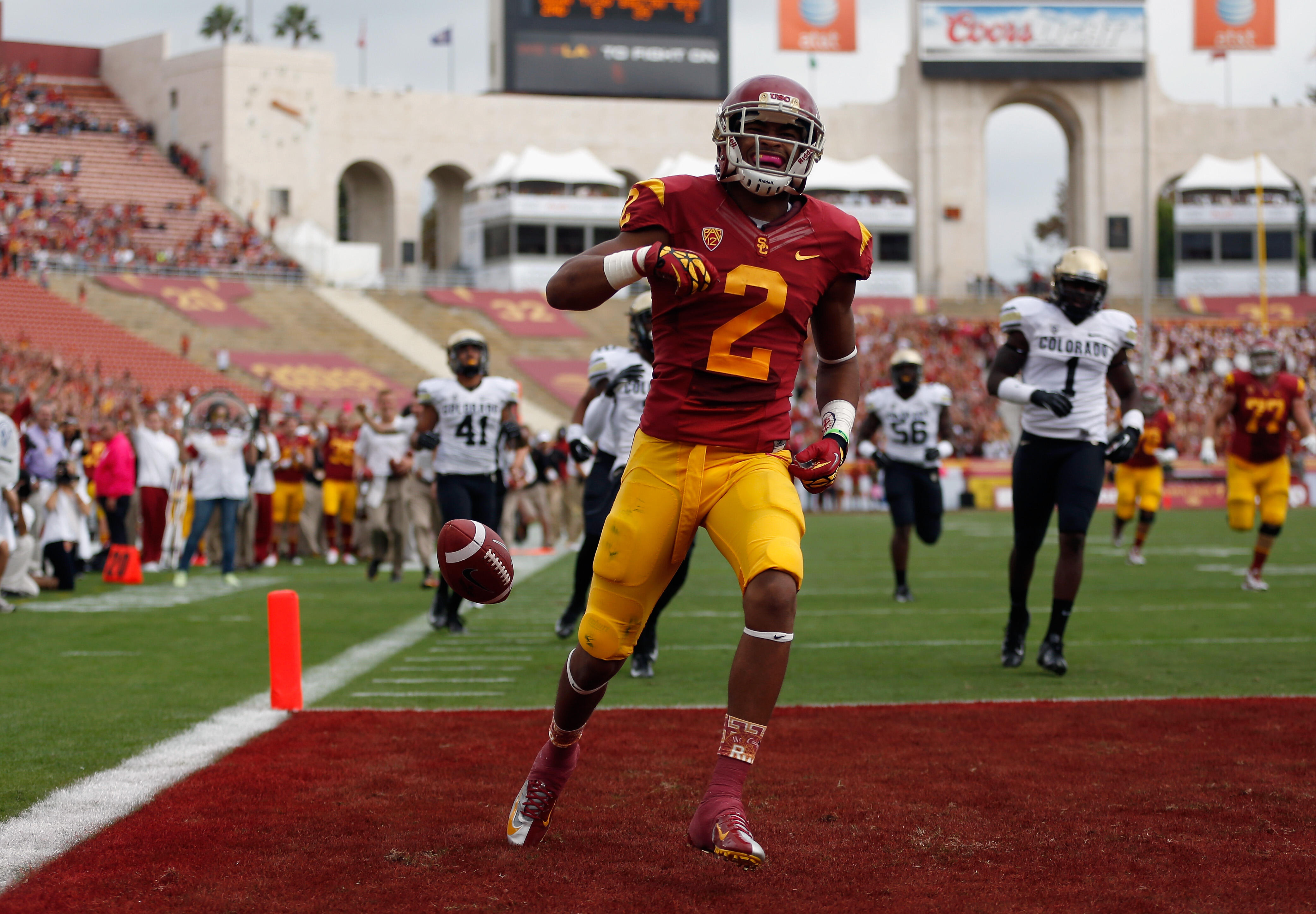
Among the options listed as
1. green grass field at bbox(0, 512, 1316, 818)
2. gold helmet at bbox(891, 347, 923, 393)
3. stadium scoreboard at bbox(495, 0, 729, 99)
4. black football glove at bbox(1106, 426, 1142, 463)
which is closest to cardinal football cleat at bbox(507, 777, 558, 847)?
green grass field at bbox(0, 512, 1316, 818)

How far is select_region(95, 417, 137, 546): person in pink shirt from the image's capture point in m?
14.0

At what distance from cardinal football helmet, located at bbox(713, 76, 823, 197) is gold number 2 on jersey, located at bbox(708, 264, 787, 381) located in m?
0.24

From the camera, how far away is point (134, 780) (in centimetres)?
466

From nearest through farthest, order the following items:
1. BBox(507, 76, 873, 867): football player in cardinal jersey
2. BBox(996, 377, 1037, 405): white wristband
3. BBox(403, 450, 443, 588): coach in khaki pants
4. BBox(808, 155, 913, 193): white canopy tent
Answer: BBox(507, 76, 873, 867): football player in cardinal jersey, BBox(996, 377, 1037, 405): white wristband, BBox(403, 450, 443, 588): coach in khaki pants, BBox(808, 155, 913, 193): white canopy tent

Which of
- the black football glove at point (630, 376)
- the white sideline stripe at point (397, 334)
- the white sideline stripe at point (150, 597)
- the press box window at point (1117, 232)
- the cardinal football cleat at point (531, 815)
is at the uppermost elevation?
the press box window at point (1117, 232)

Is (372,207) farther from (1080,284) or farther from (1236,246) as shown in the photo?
(1080,284)

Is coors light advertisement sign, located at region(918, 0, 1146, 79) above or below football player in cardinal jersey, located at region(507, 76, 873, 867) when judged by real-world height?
above

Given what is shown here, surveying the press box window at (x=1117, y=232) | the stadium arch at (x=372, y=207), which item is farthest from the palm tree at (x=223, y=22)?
the press box window at (x=1117, y=232)

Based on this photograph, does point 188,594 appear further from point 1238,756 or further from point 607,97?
point 607,97

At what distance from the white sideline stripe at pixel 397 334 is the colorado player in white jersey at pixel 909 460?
80.1 ft

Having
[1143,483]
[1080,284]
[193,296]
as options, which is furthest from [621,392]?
[193,296]

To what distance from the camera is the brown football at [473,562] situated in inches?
156

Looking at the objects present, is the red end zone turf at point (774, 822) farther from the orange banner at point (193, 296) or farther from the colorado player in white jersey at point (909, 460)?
the orange banner at point (193, 296)

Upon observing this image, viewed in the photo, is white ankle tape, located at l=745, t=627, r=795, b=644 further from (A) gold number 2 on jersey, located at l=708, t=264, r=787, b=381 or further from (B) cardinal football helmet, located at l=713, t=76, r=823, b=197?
(B) cardinal football helmet, located at l=713, t=76, r=823, b=197
